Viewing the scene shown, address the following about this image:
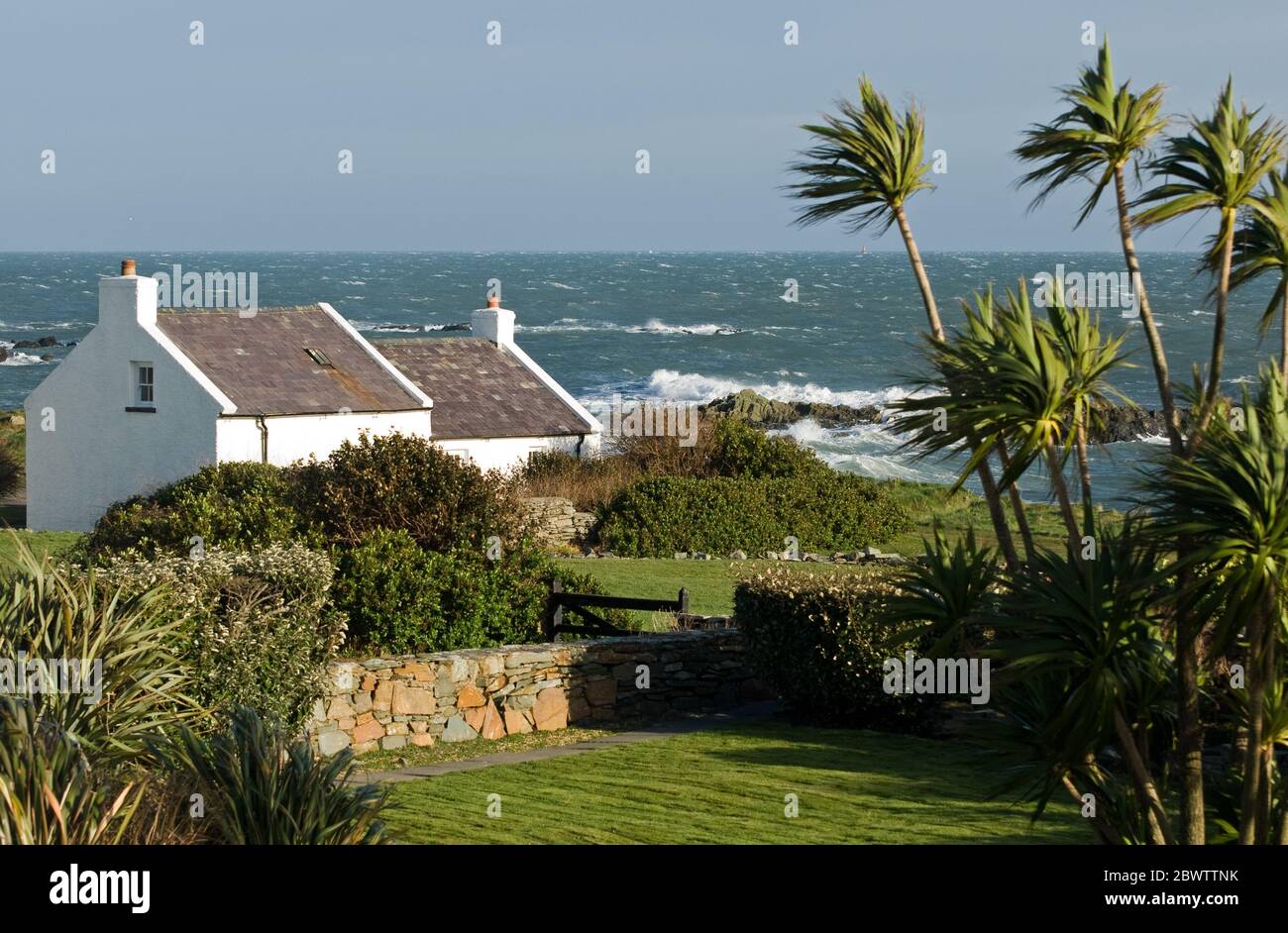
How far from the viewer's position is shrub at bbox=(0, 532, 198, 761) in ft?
34.3

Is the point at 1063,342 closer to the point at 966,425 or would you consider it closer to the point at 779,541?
the point at 966,425

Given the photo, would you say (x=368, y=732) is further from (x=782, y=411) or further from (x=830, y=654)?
(x=782, y=411)

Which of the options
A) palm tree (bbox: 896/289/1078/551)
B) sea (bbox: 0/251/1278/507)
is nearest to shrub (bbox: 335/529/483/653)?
palm tree (bbox: 896/289/1078/551)

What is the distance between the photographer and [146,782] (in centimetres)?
888

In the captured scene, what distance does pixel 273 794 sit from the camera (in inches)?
343

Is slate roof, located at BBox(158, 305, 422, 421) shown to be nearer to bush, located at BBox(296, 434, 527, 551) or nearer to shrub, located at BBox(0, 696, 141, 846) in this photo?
bush, located at BBox(296, 434, 527, 551)

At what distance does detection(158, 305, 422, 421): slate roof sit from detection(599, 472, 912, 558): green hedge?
5680 millimetres

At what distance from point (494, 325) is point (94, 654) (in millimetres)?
29985

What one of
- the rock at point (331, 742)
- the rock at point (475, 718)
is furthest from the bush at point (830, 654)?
the rock at point (331, 742)

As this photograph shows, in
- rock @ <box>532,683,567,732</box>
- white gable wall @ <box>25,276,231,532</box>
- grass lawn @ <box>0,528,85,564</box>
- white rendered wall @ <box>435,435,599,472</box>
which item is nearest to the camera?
rock @ <box>532,683,567,732</box>

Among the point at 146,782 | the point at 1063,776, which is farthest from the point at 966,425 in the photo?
the point at 146,782

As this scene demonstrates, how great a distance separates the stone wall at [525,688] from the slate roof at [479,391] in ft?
56.9

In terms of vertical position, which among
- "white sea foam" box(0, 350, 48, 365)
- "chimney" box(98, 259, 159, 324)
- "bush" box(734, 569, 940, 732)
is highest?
"white sea foam" box(0, 350, 48, 365)

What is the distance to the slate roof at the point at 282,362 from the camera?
103 feet
